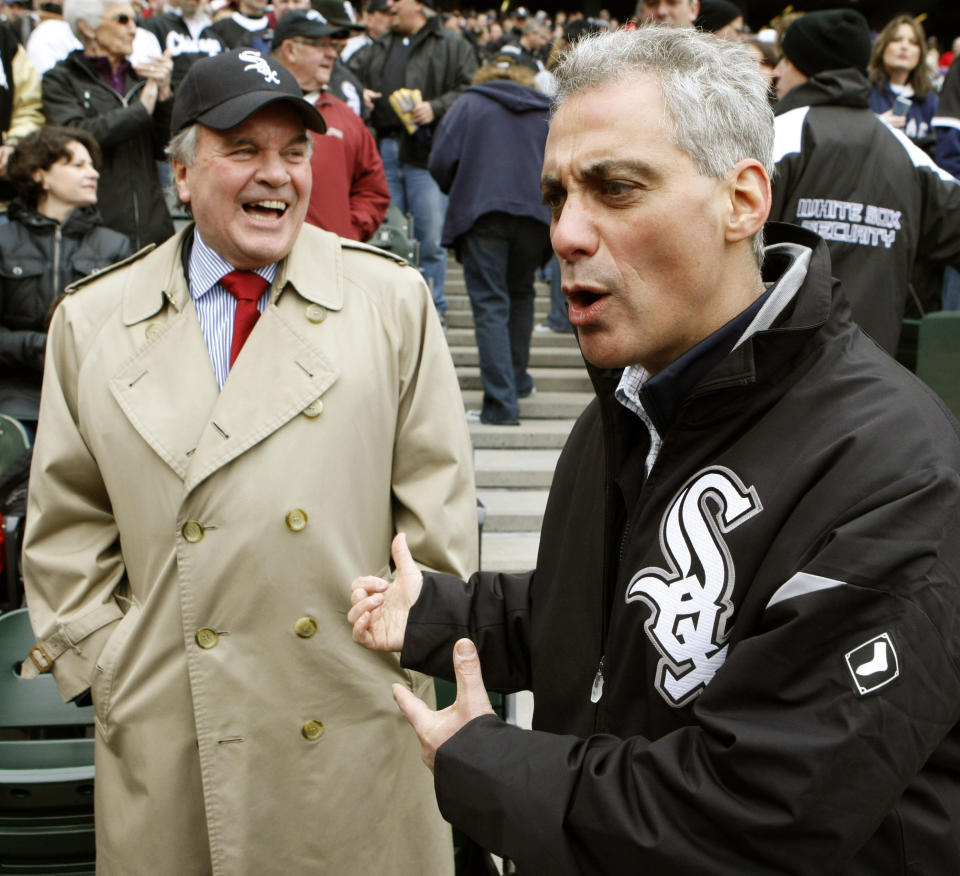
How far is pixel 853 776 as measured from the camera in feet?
3.45

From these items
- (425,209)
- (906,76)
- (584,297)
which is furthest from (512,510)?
(584,297)

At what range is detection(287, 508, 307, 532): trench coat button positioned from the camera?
85.4 inches

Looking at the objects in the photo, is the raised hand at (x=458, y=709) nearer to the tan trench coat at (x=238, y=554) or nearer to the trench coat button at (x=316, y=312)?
the tan trench coat at (x=238, y=554)

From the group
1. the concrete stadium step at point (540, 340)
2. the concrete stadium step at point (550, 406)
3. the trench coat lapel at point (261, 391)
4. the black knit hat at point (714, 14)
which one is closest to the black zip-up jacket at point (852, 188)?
the black knit hat at point (714, 14)

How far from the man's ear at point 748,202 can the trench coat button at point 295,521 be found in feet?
3.82

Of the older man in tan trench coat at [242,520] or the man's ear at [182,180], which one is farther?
the man's ear at [182,180]

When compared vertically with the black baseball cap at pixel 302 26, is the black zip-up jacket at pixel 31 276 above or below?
below

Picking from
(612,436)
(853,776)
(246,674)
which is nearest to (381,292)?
(246,674)

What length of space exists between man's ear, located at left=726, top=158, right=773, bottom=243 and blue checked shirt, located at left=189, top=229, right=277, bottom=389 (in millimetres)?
1294

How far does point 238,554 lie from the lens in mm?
2164

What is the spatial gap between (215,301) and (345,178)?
266cm

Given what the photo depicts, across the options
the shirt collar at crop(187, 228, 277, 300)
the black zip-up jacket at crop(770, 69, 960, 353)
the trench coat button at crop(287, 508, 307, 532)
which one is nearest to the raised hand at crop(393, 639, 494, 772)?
the trench coat button at crop(287, 508, 307, 532)

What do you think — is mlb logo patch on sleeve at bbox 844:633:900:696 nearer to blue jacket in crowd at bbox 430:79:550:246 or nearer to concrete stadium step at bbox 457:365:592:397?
blue jacket in crowd at bbox 430:79:550:246

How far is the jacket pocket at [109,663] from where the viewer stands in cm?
223
